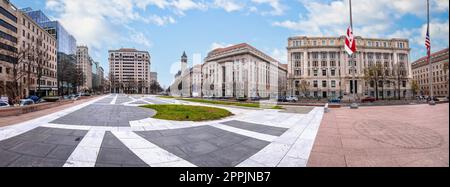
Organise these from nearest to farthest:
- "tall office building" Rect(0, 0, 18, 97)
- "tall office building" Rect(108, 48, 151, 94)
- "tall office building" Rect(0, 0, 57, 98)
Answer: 1. "tall office building" Rect(0, 0, 57, 98)
2. "tall office building" Rect(0, 0, 18, 97)
3. "tall office building" Rect(108, 48, 151, 94)

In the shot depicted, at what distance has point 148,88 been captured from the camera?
140 meters

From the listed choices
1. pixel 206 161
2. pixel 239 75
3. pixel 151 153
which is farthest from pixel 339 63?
pixel 151 153

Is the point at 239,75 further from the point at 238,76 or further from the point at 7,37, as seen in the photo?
the point at 7,37

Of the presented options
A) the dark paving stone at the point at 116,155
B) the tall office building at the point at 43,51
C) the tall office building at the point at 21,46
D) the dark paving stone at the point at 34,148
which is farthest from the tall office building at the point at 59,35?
the dark paving stone at the point at 116,155

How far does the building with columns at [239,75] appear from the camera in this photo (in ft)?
218

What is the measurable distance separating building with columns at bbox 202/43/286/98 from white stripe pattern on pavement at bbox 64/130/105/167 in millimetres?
54114

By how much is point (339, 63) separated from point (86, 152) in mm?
80369

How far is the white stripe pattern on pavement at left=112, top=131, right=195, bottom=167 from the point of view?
12.9ft

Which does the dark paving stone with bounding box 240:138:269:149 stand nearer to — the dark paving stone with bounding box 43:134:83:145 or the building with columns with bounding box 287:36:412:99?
the dark paving stone with bounding box 43:134:83:145

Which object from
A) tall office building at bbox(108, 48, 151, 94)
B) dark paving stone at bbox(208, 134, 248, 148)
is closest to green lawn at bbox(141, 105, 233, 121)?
dark paving stone at bbox(208, 134, 248, 148)

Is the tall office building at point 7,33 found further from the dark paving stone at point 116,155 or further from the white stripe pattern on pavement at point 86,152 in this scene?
the dark paving stone at point 116,155
